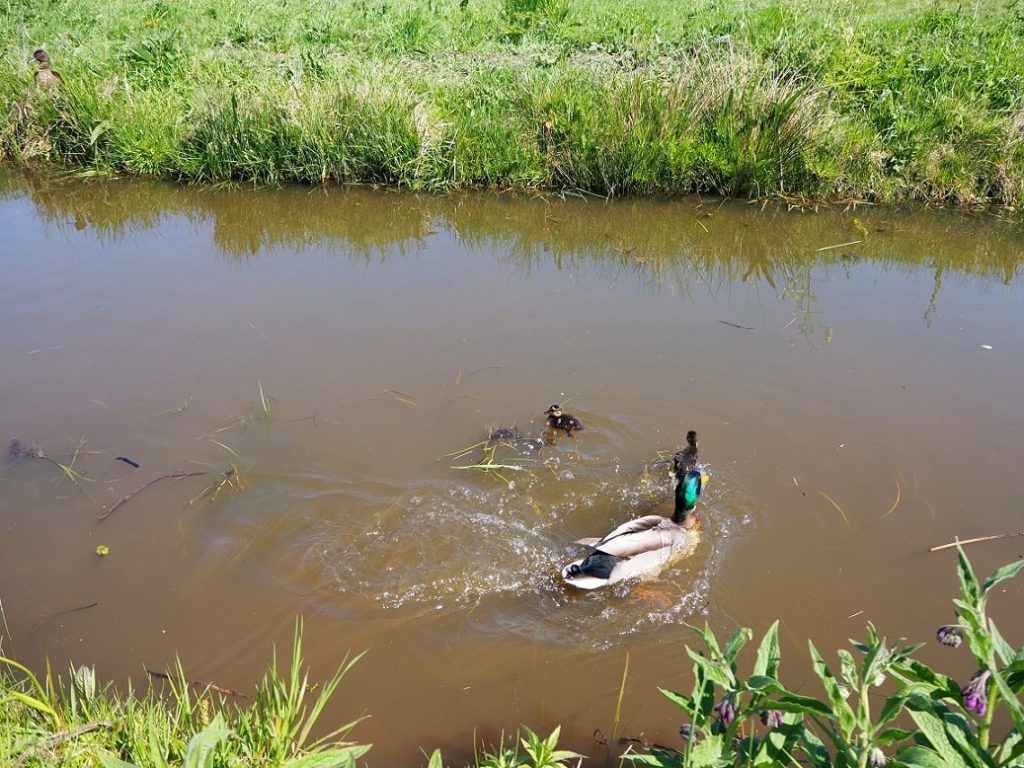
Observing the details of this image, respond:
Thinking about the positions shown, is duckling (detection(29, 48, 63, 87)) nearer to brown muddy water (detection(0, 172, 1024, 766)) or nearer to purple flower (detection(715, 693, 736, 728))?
brown muddy water (detection(0, 172, 1024, 766))

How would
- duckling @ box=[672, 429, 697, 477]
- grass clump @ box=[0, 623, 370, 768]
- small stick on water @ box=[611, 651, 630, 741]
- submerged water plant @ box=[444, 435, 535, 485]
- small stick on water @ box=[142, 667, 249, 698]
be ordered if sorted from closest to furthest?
Result: grass clump @ box=[0, 623, 370, 768] → small stick on water @ box=[611, 651, 630, 741] → small stick on water @ box=[142, 667, 249, 698] → duckling @ box=[672, 429, 697, 477] → submerged water plant @ box=[444, 435, 535, 485]

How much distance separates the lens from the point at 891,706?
1.86 meters

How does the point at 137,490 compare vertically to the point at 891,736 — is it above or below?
below

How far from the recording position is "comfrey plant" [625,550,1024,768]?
1729 millimetres

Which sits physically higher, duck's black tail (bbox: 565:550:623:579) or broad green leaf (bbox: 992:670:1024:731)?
broad green leaf (bbox: 992:670:1024:731)

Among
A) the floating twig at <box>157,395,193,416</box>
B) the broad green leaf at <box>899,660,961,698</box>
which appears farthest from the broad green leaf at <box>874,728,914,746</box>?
the floating twig at <box>157,395,193,416</box>

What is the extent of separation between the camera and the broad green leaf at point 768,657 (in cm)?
207

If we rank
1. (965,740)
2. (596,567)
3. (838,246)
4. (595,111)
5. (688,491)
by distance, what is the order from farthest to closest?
(595,111), (838,246), (688,491), (596,567), (965,740)

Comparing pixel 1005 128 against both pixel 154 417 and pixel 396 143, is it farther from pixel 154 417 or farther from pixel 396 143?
pixel 154 417

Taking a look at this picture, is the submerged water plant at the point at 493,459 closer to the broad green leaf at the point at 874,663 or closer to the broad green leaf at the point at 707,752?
the broad green leaf at the point at 707,752

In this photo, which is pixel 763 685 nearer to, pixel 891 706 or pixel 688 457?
pixel 891 706

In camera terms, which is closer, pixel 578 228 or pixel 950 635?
pixel 950 635

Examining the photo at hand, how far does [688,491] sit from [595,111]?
5379 mm

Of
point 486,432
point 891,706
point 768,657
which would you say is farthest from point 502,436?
point 891,706
